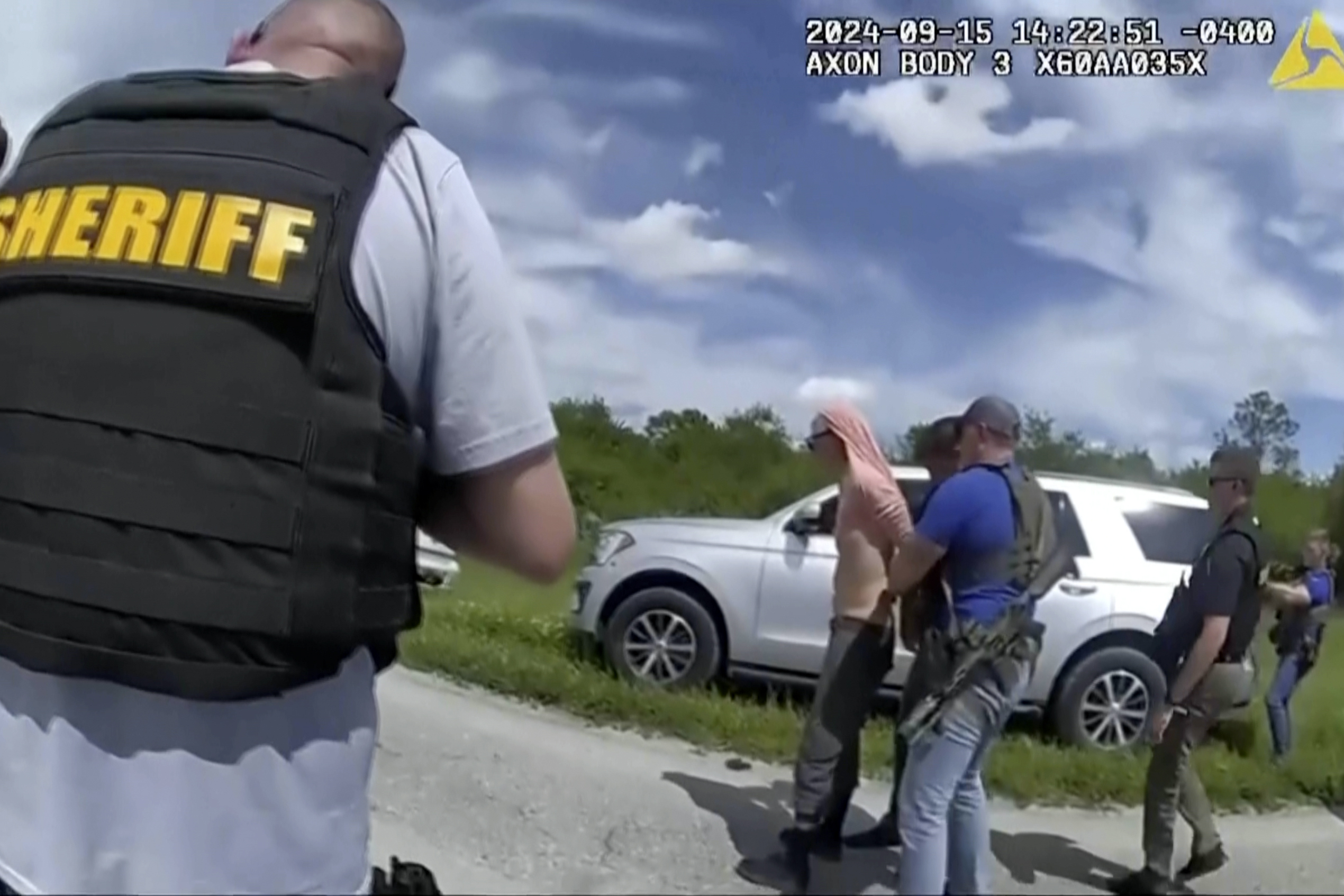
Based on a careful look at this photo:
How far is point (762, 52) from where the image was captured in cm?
146

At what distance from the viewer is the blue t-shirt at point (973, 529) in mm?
1346

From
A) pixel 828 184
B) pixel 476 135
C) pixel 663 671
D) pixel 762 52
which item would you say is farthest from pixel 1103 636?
pixel 476 135

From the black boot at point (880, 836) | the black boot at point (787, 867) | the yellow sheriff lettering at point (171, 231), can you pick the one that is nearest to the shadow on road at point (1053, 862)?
the black boot at point (880, 836)

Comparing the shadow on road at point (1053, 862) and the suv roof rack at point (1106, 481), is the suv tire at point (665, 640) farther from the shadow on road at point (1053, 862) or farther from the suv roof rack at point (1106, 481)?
the shadow on road at point (1053, 862)

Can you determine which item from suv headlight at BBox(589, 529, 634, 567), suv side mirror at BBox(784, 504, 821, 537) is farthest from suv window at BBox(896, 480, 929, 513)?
suv headlight at BBox(589, 529, 634, 567)

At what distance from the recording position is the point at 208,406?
1.11 m

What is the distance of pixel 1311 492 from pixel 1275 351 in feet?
0.56

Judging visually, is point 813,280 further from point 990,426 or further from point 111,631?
point 111,631

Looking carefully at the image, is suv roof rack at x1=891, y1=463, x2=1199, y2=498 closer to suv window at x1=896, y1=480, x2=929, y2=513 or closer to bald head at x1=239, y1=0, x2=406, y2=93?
suv window at x1=896, y1=480, x2=929, y2=513

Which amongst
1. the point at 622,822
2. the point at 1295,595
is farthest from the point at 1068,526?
the point at 622,822

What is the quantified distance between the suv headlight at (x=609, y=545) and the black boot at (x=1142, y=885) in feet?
→ 2.38

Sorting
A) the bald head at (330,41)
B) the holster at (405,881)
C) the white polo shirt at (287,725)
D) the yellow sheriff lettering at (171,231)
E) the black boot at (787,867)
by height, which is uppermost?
the bald head at (330,41)

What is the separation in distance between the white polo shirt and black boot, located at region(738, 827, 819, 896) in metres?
0.53

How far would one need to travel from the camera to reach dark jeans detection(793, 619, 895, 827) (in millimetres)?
1411
